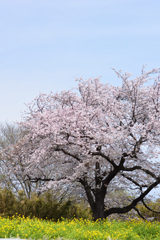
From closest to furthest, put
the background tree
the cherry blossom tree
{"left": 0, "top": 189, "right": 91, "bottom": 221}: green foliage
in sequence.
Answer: the cherry blossom tree → {"left": 0, "top": 189, "right": 91, "bottom": 221}: green foliage → the background tree

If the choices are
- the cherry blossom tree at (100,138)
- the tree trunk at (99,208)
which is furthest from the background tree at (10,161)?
the tree trunk at (99,208)

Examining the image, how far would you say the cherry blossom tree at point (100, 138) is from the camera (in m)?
12.3

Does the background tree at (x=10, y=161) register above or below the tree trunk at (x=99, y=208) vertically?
above

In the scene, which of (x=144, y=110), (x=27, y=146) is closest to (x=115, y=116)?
(x=144, y=110)

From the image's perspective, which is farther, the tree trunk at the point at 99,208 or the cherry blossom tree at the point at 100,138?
the tree trunk at the point at 99,208

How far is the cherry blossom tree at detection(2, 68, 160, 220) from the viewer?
1226 cm

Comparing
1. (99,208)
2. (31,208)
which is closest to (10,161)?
(31,208)

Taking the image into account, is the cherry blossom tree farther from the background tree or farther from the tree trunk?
the background tree

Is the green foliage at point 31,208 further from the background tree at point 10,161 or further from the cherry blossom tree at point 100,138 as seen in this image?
the background tree at point 10,161

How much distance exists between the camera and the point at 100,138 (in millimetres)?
11852

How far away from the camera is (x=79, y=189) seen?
1562 cm

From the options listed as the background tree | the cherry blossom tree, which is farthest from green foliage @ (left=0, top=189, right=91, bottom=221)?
the background tree

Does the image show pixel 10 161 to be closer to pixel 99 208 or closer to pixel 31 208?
pixel 31 208

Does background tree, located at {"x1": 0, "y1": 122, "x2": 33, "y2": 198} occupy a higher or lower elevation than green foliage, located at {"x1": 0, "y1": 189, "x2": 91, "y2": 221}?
higher
